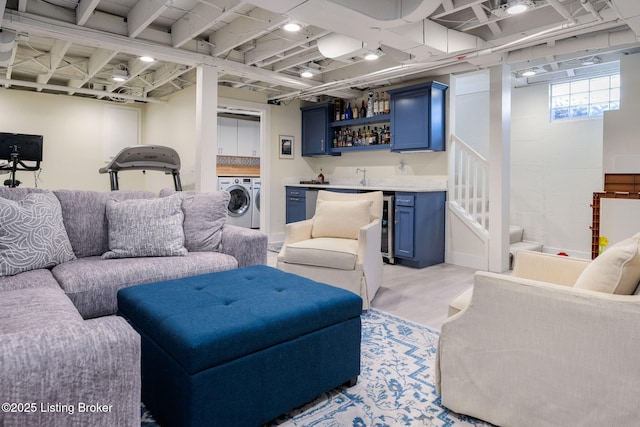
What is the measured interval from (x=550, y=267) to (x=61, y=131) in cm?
752

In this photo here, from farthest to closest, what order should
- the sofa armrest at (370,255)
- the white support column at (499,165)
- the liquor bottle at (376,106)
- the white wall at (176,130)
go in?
the white wall at (176,130), the liquor bottle at (376,106), the white support column at (499,165), the sofa armrest at (370,255)

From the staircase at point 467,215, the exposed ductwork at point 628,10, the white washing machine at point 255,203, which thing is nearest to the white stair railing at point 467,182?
the staircase at point 467,215

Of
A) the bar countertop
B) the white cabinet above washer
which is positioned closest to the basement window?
the bar countertop

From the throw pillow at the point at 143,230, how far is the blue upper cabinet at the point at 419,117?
3330 mm

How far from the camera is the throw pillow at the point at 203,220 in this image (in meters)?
2.89

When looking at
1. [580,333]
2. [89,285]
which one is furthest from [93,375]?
[580,333]

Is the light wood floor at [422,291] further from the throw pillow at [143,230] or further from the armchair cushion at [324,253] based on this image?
the throw pillow at [143,230]

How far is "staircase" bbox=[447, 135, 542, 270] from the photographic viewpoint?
476cm

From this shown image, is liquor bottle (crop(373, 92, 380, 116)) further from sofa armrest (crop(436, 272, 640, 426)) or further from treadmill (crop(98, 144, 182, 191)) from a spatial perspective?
sofa armrest (crop(436, 272, 640, 426))

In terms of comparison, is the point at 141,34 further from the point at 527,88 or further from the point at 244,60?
the point at 527,88

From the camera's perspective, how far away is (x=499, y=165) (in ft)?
14.8

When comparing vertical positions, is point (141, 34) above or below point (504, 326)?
above

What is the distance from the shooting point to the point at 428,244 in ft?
15.9

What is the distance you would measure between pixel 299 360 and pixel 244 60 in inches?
160
